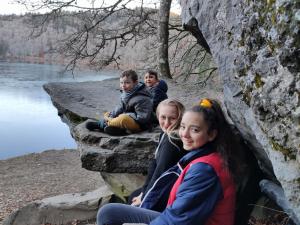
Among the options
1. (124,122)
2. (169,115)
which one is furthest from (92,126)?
(169,115)

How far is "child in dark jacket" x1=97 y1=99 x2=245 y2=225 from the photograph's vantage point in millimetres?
2141

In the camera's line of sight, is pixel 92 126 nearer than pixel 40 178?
Yes

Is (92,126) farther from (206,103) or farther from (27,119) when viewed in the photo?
(27,119)

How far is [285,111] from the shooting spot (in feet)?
6.40

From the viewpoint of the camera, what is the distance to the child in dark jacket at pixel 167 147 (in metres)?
2.88

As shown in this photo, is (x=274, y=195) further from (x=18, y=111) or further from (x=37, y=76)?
(x=37, y=76)

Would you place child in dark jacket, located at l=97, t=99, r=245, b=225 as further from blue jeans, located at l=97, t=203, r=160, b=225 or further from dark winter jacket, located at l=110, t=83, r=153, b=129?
dark winter jacket, located at l=110, t=83, r=153, b=129

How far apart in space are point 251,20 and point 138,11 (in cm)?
1061

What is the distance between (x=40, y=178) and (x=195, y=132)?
9.50 m

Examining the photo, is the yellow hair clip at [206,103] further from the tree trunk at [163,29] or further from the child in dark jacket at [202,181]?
the tree trunk at [163,29]

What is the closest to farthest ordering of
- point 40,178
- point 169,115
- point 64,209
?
point 169,115 < point 64,209 < point 40,178

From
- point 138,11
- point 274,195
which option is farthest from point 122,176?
point 138,11

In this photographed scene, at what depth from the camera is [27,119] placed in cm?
2150

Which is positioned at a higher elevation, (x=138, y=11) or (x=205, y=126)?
(x=138, y=11)
